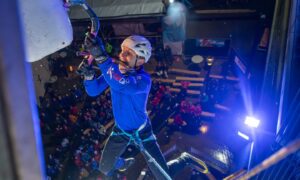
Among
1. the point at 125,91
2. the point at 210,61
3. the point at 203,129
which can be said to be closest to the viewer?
the point at 125,91

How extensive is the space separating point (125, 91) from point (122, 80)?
30 cm

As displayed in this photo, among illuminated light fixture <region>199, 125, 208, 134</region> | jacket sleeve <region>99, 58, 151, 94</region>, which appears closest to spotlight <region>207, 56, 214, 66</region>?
illuminated light fixture <region>199, 125, 208, 134</region>

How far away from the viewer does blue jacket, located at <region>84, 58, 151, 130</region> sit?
4711mm

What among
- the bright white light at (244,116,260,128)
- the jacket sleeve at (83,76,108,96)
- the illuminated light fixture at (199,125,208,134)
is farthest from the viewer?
the illuminated light fixture at (199,125,208,134)

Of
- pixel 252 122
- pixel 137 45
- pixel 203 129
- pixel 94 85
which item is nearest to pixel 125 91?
pixel 94 85

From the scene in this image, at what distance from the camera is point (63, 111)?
37.0ft

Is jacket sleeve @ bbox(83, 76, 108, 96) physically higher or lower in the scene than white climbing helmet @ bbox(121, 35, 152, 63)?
lower

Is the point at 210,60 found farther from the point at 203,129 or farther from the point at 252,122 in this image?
the point at 252,122

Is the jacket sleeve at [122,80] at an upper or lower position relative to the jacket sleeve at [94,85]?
upper

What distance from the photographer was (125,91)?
5.00 meters

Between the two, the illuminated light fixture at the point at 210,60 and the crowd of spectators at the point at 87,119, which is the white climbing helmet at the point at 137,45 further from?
the illuminated light fixture at the point at 210,60

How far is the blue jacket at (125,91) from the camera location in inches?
185

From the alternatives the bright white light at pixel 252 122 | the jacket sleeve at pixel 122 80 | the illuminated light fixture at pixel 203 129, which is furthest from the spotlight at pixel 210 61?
the jacket sleeve at pixel 122 80

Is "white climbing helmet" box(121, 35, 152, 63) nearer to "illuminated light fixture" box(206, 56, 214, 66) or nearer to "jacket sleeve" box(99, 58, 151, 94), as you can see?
"jacket sleeve" box(99, 58, 151, 94)
